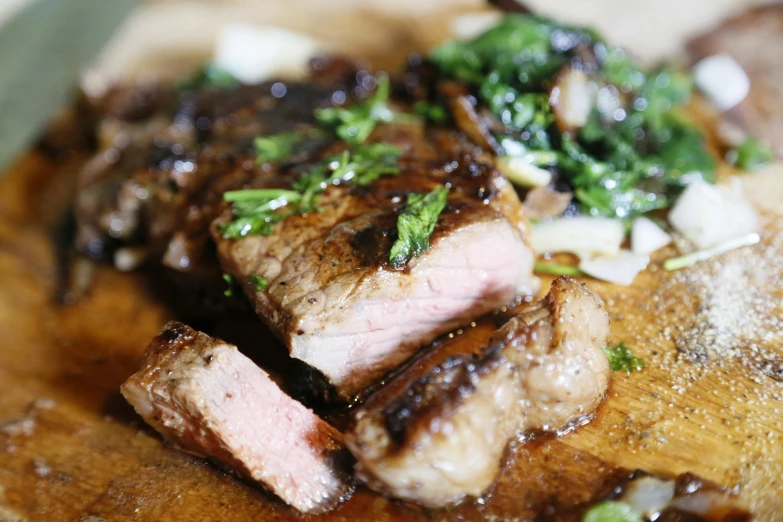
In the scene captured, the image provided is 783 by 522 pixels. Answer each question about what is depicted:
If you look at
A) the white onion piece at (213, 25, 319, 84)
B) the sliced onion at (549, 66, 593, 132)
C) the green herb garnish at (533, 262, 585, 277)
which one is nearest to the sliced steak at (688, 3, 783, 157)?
the sliced onion at (549, 66, 593, 132)

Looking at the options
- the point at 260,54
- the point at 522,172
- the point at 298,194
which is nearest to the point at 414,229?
the point at 298,194

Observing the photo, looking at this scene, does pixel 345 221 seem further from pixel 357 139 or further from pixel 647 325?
pixel 647 325

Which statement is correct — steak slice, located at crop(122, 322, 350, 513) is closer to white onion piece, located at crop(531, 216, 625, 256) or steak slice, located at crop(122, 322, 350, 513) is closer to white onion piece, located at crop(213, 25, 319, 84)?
white onion piece, located at crop(531, 216, 625, 256)

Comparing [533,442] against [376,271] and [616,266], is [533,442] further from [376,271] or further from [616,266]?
[616,266]

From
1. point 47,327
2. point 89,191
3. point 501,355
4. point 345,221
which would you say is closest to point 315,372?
point 345,221

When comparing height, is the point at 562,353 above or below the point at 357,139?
below
